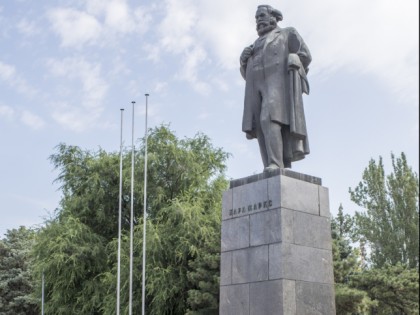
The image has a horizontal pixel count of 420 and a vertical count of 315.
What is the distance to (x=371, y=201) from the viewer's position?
29.2 m

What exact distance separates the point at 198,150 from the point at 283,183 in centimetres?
1914

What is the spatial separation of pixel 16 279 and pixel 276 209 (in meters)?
31.7

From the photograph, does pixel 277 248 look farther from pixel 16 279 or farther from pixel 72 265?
pixel 16 279

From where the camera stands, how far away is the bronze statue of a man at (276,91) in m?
10.7

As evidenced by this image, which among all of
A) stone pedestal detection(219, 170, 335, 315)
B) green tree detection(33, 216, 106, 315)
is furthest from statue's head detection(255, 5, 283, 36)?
green tree detection(33, 216, 106, 315)

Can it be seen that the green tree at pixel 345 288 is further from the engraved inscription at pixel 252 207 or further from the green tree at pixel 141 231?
the engraved inscription at pixel 252 207

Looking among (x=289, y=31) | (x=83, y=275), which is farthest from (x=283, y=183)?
(x=83, y=275)

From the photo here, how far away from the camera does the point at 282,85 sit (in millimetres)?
10898

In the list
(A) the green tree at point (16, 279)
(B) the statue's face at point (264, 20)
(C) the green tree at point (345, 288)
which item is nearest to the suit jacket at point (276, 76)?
(B) the statue's face at point (264, 20)

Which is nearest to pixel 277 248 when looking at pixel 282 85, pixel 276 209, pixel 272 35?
pixel 276 209

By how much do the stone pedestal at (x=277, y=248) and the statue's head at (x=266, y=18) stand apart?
2690mm

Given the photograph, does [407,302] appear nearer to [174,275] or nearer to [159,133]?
[174,275]

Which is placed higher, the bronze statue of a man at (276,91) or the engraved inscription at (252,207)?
the bronze statue of a man at (276,91)

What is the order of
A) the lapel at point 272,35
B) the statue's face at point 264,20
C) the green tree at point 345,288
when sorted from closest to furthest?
the lapel at point 272,35, the statue's face at point 264,20, the green tree at point 345,288
